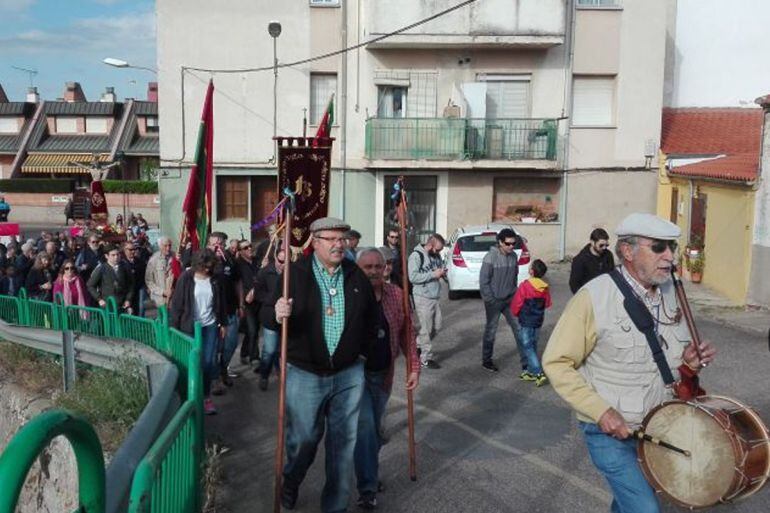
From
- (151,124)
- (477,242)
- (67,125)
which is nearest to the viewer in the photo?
(477,242)

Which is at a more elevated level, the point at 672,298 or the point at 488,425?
the point at 672,298

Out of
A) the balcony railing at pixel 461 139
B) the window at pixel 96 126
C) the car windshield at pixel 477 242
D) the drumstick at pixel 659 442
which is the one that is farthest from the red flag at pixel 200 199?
the window at pixel 96 126

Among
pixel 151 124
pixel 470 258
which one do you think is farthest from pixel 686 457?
pixel 151 124

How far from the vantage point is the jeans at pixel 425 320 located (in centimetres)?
1083

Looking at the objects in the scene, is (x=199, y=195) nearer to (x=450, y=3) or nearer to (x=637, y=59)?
(x=450, y=3)

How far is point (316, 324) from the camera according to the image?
530 centimetres

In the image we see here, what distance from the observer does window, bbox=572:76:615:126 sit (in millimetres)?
24797

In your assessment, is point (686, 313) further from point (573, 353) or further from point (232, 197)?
point (232, 197)

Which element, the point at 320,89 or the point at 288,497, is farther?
the point at 320,89

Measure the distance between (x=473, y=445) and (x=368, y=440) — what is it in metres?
1.99

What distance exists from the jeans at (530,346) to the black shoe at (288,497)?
493cm

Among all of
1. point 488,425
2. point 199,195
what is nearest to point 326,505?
point 488,425

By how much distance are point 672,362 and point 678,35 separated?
25.8 metres

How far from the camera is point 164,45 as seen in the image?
2491 centimetres
